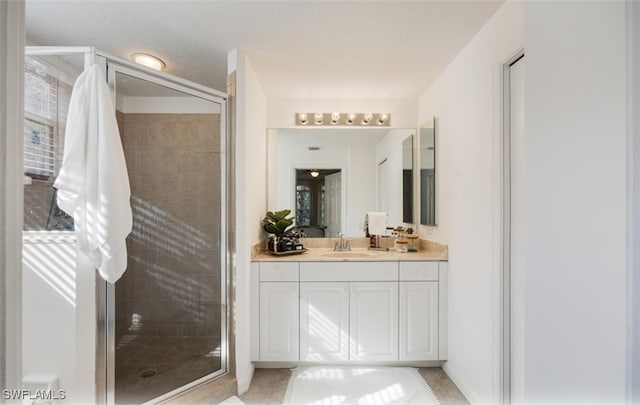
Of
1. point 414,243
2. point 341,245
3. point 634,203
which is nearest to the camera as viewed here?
point 634,203

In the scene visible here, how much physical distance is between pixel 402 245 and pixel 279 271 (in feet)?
3.65

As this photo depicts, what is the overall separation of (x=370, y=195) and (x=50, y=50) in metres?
2.49

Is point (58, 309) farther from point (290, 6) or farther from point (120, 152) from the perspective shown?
point (290, 6)

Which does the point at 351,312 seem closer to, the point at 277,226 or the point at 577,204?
the point at 277,226

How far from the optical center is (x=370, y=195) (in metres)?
3.04

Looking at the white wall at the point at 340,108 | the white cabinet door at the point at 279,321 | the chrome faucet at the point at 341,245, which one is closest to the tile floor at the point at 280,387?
the white cabinet door at the point at 279,321

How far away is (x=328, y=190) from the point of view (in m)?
3.03

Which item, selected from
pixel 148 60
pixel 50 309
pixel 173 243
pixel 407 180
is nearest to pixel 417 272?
pixel 407 180

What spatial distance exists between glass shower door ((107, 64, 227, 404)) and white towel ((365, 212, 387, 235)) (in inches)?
54.3

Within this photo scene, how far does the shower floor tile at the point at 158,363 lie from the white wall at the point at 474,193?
1697mm

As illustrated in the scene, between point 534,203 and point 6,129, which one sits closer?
point 6,129

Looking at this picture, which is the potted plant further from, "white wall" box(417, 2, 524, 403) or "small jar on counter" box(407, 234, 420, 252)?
"white wall" box(417, 2, 524, 403)

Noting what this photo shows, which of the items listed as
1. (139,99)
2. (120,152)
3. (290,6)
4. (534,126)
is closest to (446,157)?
(534,126)

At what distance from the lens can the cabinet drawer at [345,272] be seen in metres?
2.36
